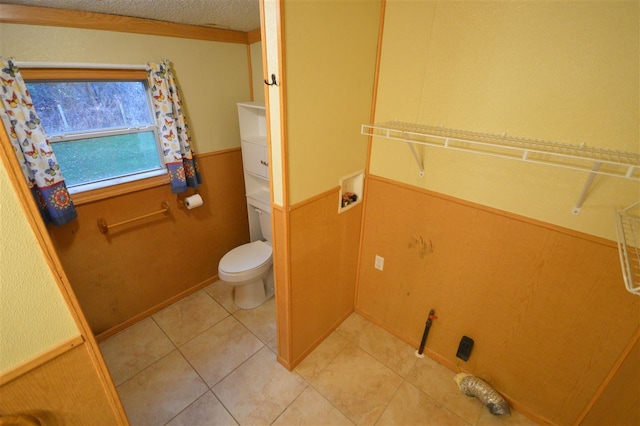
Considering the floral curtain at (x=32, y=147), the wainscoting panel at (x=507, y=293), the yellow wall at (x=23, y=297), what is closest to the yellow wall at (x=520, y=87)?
the wainscoting panel at (x=507, y=293)

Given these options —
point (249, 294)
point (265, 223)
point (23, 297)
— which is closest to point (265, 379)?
point (249, 294)

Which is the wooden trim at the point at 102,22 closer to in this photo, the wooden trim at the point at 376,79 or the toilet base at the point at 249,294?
the wooden trim at the point at 376,79

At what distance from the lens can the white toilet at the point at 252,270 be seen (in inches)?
92.7

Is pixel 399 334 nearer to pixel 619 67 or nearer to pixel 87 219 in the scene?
pixel 619 67

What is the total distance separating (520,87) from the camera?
134cm

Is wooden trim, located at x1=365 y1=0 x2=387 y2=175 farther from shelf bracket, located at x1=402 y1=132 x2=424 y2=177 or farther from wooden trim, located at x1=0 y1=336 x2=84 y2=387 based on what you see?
wooden trim, located at x1=0 y1=336 x2=84 y2=387

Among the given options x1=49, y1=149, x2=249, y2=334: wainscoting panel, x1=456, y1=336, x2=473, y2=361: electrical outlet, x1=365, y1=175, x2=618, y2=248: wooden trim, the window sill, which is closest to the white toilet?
x1=49, y1=149, x2=249, y2=334: wainscoting panel

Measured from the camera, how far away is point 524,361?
1733 mm

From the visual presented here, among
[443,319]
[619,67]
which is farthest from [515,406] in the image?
[619,67]

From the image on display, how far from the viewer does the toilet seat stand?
7.67 ft

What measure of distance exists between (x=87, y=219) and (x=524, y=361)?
2847mm

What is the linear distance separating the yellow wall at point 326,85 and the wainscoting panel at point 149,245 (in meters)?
1.23

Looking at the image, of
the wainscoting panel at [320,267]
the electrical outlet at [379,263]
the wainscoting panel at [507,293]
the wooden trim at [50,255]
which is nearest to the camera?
the wooden trim at [50,255]

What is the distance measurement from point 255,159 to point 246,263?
848 millimetres
